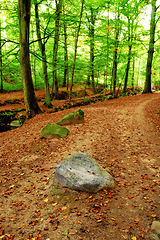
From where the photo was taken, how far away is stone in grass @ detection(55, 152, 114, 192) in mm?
3953

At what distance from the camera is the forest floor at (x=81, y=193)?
309 centimetres

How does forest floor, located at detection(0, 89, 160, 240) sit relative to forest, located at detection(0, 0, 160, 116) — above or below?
below

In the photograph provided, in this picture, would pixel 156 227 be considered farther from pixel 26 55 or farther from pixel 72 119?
pixel 26 55

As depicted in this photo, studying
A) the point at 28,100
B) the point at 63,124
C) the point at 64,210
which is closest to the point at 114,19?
the point at 28,100

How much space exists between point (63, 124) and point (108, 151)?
3.46 m

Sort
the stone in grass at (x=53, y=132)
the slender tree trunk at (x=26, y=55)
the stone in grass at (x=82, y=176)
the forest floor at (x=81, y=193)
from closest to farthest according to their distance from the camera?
the forest floor at (x=81, y=193)
the stone in grass at (x=82, y=176)
the stone in grass at (x=53, y=132)
the slender tree trunk at (x=26, y=55)

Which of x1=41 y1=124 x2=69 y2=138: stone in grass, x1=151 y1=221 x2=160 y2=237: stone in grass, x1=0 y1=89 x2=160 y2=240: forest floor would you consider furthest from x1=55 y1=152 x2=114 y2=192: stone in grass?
x1=41 y1=124 x2=69 y2=138: stone in grass

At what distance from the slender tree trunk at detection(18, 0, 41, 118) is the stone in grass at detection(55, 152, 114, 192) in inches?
299

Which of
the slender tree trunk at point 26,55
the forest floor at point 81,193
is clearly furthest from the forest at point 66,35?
the forest floor at point 81,193

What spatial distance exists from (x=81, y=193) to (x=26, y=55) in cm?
964

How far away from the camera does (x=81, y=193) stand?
391cm

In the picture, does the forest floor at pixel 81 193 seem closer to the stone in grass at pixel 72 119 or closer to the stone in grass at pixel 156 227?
the stone in grass at pixel 156 227

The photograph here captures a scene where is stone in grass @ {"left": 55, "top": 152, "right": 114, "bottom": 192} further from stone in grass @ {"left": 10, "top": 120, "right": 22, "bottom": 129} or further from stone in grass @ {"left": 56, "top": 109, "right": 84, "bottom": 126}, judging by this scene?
stone in grass @ {"left": 10, "top": 120, "right": 22, "bottom": 129}

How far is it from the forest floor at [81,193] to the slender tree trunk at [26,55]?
3.60 meters
